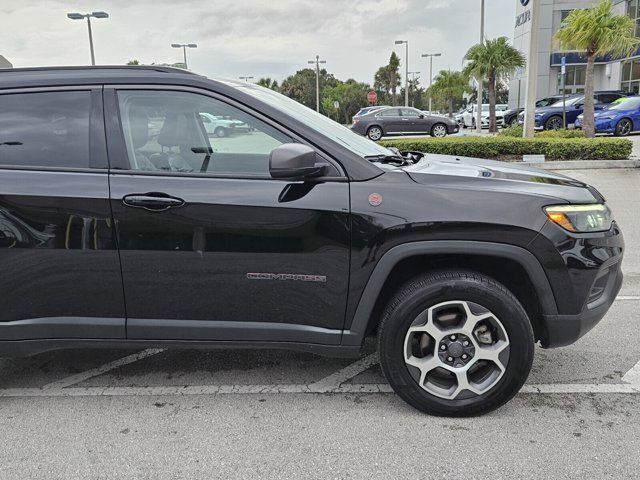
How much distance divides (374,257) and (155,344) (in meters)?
1.26

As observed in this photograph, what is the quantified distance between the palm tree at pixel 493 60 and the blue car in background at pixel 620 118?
5.46m

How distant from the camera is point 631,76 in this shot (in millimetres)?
31312

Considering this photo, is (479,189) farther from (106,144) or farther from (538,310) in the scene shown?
(106,144)

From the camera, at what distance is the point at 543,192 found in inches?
111

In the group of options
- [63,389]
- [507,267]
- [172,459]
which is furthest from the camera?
[63,389]

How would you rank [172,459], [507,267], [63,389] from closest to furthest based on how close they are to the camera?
[172,459]
[507,267]
[63,389]

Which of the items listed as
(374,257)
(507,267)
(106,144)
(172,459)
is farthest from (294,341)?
(106,144)

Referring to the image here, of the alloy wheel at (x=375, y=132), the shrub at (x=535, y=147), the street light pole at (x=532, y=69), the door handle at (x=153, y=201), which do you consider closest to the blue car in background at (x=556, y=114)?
the alloy wheel at (x=375, y=132)

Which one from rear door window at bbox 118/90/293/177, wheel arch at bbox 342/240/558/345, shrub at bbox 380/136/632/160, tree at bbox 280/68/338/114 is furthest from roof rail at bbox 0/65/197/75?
tree at bbox 280/68/338/114

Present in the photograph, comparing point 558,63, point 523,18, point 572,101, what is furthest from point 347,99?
point 572,101

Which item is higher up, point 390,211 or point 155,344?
point 390,211

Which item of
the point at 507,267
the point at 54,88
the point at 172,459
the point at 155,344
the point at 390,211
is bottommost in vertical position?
the point at 172,459

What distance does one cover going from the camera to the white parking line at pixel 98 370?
136 inches

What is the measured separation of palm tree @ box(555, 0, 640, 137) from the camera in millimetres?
14602
